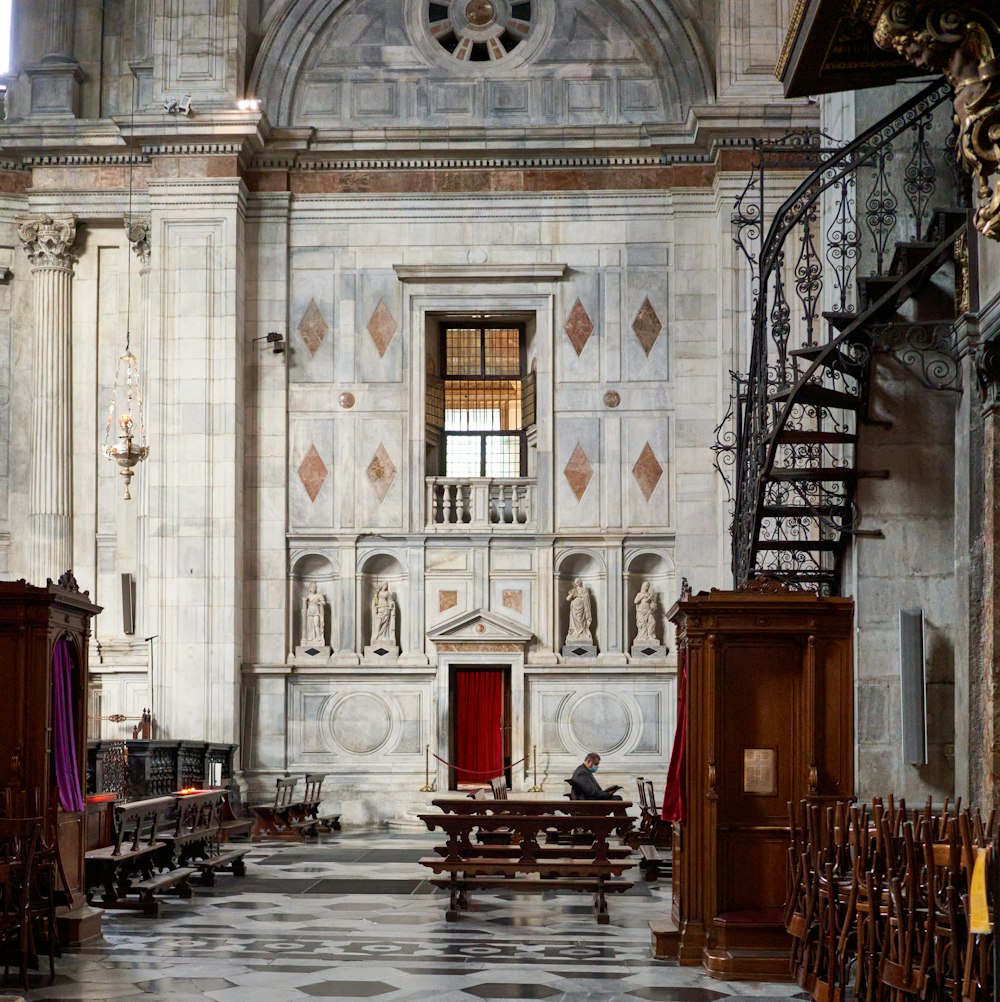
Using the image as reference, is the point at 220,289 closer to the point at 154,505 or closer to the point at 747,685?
the point at 154,505

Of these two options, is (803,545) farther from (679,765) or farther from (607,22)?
(607,22)

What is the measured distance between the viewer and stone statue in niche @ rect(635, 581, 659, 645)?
933 inches

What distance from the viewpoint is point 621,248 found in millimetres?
24438

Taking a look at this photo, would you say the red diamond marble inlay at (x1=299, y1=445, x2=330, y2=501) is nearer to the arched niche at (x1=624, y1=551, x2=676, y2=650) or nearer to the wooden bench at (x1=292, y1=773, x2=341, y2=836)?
the wooden bench at (x1=292, y1=773, x2=341, y2=836)

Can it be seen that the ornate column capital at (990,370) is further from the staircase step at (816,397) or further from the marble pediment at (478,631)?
the marble pediment at (478,631)

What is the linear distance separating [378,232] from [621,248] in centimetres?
370

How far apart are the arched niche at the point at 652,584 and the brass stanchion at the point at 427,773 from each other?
10.8ft

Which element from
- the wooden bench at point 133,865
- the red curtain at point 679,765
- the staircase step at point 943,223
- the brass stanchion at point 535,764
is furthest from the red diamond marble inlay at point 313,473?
the staircase step at point 943,223

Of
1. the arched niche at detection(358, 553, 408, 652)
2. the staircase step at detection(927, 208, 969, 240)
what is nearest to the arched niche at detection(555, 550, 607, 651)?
the arched niche at detection(358, 553, 408, 652)

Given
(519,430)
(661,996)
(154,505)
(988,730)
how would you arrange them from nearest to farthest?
(988,730)
(661,996)
(154,505)
(519,430)

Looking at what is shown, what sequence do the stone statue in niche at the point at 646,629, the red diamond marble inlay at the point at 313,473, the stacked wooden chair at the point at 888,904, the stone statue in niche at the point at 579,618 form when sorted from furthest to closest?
1. the red diamond marble inlay at the point at 313,473
2. the stone statue in niche at the point at 579,618
3. the stone statue in niche at the point at 646,629
4. the stacked wooden chair at the point at 888,904

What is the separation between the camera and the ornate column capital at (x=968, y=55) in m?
5.66

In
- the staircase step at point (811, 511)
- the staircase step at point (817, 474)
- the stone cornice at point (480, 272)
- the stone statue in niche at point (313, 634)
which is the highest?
the stone cornice at point (480, 272)

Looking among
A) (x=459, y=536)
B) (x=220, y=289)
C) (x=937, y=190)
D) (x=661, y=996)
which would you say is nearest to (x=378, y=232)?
(x=220, y=289)
